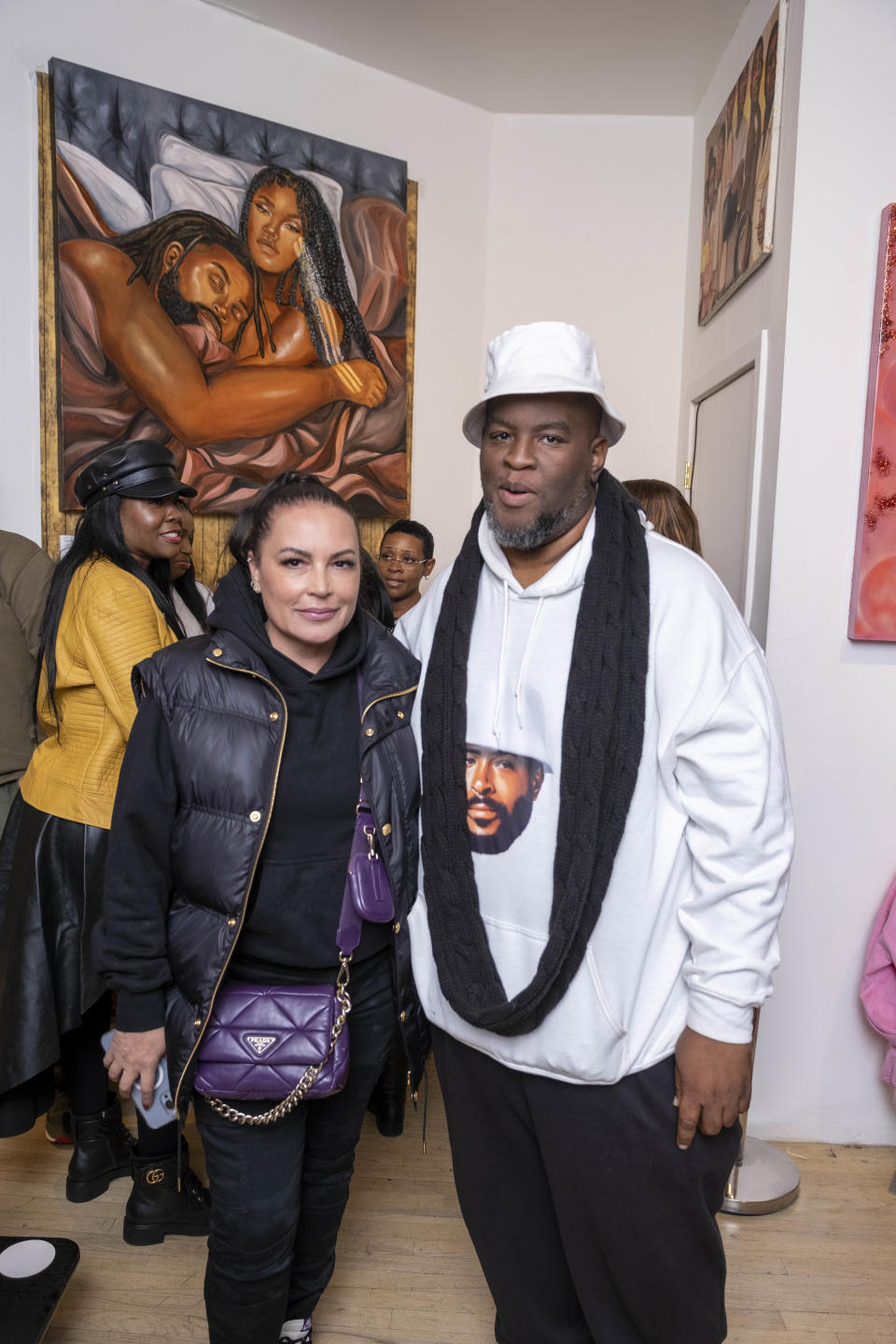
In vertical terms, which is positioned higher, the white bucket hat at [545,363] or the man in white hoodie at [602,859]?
the white bucket hat at [545,363]

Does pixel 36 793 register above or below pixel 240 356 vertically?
below

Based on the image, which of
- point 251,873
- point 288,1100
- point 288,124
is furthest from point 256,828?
point 288,124

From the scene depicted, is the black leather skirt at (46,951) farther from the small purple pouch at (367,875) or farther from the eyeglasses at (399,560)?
the eyeglasses at (399,560)

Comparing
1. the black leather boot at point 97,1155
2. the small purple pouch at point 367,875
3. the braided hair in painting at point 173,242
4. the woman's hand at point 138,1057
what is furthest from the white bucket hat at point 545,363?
the braided hair in painting at point 173,242

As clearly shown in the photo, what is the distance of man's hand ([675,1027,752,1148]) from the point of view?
1364 millimetres

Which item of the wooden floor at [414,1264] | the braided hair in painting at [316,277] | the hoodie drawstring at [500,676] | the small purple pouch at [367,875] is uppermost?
the braided hair in painting at [316,277]

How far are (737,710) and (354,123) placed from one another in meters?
3.19

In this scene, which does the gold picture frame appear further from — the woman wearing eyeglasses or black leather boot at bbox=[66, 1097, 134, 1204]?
black leather boot at bbox=[66, 1097, 134, 1204]

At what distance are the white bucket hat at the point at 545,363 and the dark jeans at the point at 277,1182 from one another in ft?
3.28

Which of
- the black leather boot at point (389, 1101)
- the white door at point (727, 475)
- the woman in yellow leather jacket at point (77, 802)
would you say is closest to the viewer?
the woman in yellow leather jacket at point (77, 802)

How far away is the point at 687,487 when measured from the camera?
12.3 feet

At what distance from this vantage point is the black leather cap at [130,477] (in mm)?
2189

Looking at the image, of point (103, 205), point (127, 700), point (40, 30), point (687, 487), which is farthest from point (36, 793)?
point (687, 487)

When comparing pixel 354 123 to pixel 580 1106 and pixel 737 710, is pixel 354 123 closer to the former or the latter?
pixel 737 710
